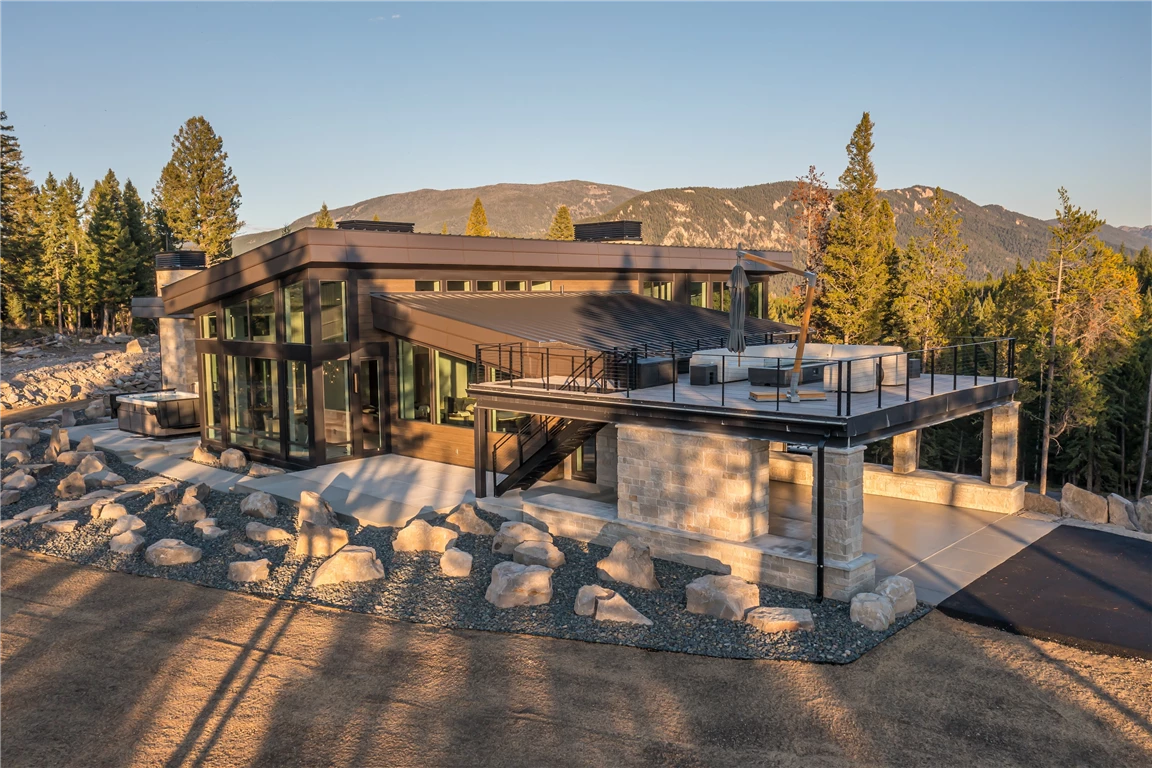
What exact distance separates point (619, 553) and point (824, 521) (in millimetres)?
2943

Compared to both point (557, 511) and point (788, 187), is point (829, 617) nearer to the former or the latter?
point (557, 511)

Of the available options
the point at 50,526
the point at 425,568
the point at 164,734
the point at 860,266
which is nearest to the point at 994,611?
the point at 425,568

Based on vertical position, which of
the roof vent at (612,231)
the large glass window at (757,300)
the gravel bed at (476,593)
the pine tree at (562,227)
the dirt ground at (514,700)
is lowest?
the dirt ground at (514,700)

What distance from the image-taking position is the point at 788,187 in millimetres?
196375

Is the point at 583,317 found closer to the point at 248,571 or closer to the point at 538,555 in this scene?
the point at 538,555

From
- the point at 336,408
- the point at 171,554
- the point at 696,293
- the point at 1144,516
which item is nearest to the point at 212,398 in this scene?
the point at 336,408

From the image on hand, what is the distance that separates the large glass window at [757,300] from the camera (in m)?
32.1

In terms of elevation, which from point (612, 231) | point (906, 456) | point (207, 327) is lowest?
point (906, 456)

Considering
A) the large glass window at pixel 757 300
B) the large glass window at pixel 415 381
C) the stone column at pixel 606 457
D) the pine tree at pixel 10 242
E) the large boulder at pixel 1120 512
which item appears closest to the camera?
the large boulder at pixel 1120 512

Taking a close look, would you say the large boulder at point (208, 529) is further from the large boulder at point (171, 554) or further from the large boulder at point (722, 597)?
the large boulder at point (722, 597)

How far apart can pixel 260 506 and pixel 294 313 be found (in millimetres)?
6184

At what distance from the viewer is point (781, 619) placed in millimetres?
10672

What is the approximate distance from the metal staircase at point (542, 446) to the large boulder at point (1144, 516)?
385 inches

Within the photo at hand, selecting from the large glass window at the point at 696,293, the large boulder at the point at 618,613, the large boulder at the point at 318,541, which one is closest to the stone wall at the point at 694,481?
the large boulder at the point at 618,613
